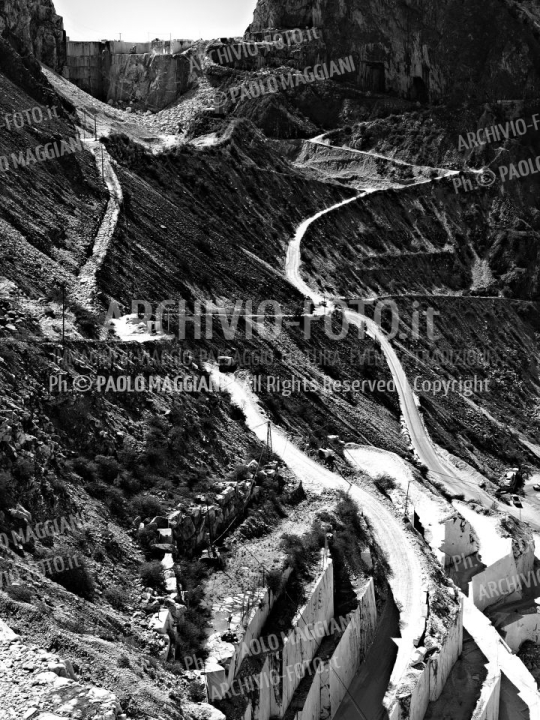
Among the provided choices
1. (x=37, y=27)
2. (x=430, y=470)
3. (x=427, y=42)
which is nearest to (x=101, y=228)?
(x=430, y=470)

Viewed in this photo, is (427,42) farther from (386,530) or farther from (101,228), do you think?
(386,530)

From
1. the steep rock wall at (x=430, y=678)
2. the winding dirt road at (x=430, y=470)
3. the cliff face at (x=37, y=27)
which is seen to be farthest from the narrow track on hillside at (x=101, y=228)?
the cliff face at (x=37, y=27)

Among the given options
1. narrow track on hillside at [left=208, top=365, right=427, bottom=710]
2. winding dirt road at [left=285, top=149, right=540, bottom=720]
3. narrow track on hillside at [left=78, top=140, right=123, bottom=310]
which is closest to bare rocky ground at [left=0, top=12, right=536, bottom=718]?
narrow track on hillside at [left=78, top=140, right=123, bottom=310]

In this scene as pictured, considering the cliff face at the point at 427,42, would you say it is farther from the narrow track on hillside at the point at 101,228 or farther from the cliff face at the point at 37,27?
the narrow track on hillside at the point at 101,228

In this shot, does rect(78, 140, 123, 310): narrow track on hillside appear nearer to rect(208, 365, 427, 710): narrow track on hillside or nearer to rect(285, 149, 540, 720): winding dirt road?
rect(208, 365, 427, 710): narrow track on hillside

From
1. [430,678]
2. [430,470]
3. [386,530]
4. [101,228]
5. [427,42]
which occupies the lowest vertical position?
[430,678]

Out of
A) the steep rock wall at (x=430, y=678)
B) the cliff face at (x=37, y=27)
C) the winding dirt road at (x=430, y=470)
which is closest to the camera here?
the steep rock wall at (x=430, y=678)

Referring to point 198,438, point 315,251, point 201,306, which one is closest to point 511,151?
point 315,251

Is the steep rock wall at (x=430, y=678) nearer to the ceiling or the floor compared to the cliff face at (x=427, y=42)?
nearer to the floor
